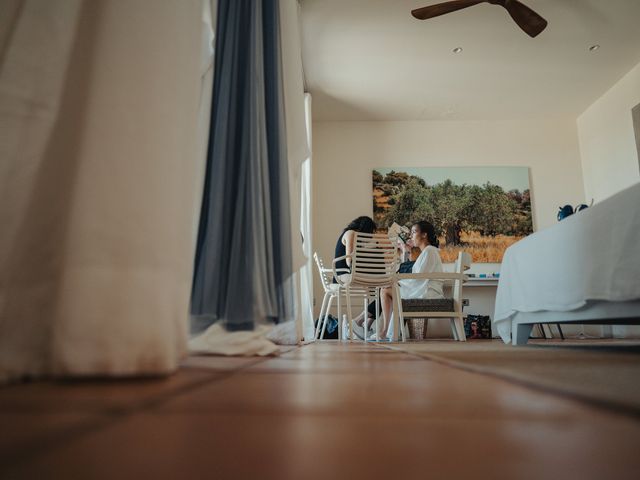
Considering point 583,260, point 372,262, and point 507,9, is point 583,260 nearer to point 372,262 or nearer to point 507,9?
point 372,262

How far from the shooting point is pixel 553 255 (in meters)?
1.84

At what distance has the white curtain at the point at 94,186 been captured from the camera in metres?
0.44

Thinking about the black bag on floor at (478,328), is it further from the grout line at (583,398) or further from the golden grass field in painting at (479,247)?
the grout line at (583,398)

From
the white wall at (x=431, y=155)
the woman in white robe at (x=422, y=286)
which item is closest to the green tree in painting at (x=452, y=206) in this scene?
the white wall at (x=431, y=155)

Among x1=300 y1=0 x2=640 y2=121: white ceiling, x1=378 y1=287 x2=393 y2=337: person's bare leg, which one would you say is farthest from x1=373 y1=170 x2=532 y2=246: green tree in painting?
x1=378 y1=287 x2=393 y2=337: person's bare leg

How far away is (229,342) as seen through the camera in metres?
0.87

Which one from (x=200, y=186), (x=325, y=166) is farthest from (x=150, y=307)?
(x=325, y=166)

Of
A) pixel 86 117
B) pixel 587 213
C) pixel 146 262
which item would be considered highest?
pixel 587 213

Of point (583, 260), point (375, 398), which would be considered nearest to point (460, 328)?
point (583, 260)

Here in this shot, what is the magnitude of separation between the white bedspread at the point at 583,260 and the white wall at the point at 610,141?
289cm

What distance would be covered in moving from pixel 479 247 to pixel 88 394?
16.2 ft

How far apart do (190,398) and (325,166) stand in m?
4.93

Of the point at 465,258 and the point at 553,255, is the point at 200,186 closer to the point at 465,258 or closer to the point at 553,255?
the point at 553,255

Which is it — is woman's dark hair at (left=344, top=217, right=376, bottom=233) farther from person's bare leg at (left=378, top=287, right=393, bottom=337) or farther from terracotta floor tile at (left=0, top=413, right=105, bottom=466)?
terracotta floor tile at (left=0, top=413, right=105, bottom=466)
